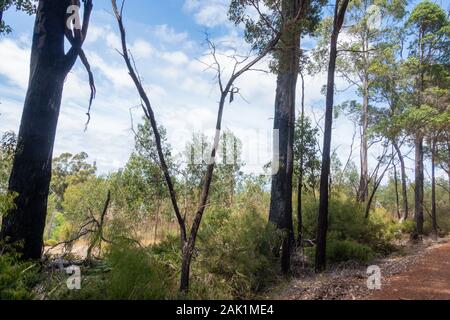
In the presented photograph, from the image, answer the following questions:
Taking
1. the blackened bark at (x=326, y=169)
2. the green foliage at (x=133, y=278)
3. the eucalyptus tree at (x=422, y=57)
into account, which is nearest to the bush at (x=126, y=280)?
the green foliage at (x=133, y=278)

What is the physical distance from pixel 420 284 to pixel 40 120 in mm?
6996

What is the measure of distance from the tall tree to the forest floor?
4179 mm

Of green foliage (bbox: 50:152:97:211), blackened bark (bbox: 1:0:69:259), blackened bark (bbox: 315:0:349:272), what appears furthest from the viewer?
green foliage (bbox: 50:152:97:211)

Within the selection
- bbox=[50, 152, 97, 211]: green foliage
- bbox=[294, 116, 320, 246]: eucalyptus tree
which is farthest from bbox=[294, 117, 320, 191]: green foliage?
bbox=[50, 152, 97, 211]: green foliage

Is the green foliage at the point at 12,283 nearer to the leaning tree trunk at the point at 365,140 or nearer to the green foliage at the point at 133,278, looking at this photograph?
the green foliage at the point at 133,278

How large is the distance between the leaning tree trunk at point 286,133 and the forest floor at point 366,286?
0.91m

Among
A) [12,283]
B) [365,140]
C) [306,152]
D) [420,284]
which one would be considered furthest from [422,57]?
[12,283]

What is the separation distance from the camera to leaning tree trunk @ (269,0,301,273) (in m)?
7.53

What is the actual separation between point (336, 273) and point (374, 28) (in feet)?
52.2

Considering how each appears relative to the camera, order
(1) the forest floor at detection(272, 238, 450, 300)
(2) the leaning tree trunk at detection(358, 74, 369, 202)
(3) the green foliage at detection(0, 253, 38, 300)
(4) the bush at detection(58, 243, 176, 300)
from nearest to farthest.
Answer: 1. (3) the green foliage at detection(0, 253, 38, 300)
2. (4) the bush at detection(58, 243, 176, 300)
3. (1) the forest floor at detection(272, 238, 450, 300)
4. (2) the leaning tree trunk at detection(358, 74, 369, 202)

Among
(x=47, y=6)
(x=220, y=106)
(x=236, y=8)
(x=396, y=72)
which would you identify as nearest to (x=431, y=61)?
(x=396, y=72)

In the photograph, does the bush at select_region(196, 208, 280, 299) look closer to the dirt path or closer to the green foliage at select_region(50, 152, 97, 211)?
the dirt path

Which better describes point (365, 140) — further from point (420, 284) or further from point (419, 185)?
point (420, 284)

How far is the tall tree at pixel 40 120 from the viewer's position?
18.6 ft
